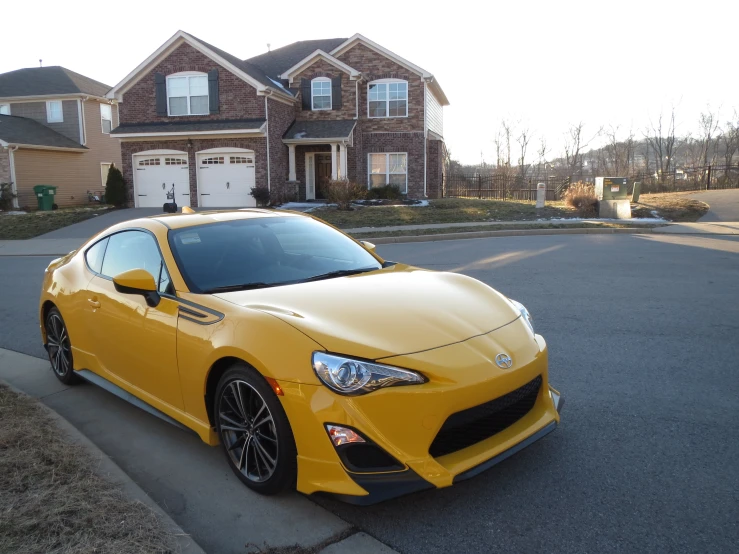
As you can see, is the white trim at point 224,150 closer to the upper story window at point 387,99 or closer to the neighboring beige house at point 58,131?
the upper story window at point 387,99

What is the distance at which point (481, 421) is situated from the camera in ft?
10.5

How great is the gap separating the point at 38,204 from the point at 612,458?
3349 centimetres

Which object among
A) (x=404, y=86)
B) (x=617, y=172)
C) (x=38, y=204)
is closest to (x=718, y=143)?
(x=617, y=172)

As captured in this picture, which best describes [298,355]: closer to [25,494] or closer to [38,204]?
[25,494]

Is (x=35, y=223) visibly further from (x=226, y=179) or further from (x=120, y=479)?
(x=120, y=479)

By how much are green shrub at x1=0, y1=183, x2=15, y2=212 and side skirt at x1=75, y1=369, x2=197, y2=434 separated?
2908cm

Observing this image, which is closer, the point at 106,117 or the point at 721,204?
the point at 721,204

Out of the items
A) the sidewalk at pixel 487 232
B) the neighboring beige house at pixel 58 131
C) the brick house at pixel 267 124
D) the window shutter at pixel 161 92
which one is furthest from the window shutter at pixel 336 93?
the neighboring beige house at pixel 58 131

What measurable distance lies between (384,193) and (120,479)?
25.4 m

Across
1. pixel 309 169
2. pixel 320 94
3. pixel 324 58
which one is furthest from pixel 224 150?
pixel 324 58

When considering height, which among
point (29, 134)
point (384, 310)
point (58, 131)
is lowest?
point (384, 310)

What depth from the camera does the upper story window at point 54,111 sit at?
117 ft

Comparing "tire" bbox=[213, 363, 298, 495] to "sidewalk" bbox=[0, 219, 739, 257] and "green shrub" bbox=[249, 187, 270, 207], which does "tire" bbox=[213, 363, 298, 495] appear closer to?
"sidewalk" bbox=[0, 219, 739, 257]

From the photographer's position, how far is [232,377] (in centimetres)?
340
